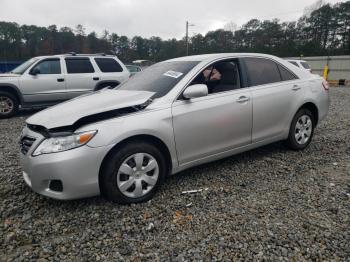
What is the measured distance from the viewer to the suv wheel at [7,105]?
25.7 ft

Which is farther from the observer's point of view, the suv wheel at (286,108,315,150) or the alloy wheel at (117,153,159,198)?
the suv wheel at (286,108,315,150)

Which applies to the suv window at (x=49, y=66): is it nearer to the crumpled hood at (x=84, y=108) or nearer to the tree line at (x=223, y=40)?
the crumpled hood at (x=84, y=108)

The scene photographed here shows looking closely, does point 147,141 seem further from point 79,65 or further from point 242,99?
point 79,65

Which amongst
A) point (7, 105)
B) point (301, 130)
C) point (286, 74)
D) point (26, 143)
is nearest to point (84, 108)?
point (26, 143)

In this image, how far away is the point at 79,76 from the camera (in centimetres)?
857

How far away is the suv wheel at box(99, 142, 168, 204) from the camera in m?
2.77

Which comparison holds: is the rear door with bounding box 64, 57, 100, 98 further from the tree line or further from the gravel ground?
the tree line

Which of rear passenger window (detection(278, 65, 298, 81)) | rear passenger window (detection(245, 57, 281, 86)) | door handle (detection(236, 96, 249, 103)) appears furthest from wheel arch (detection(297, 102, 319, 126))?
door handle (detection(236, 96, 249, 103))

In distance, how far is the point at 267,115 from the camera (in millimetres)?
3902

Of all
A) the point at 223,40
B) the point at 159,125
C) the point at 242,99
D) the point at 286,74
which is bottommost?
the point at 159,125

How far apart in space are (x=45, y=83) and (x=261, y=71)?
6545mm

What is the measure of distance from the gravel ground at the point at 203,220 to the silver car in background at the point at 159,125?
0.97ft

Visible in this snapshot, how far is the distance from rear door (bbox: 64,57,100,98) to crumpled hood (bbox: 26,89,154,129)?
18.0 ft

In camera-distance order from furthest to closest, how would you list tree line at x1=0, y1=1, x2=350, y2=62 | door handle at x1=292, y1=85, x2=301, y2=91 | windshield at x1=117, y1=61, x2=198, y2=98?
tree line at x1=0, y1=1, x2=350, y2=62 < door handle at x1=292, y1=85, x2=301, y2=91 < windshield at x1=117, y1=61, x2=198, y2=98
